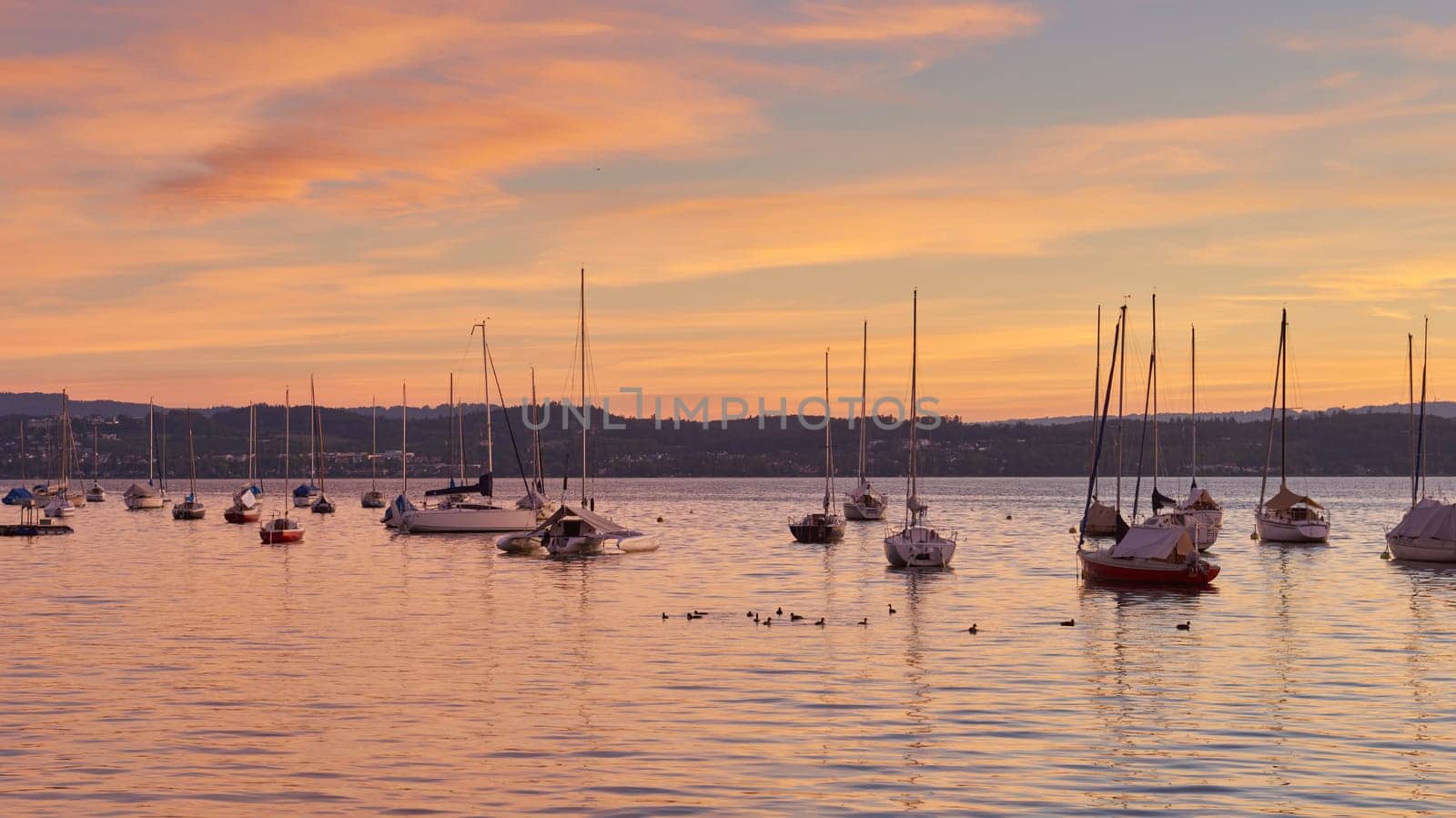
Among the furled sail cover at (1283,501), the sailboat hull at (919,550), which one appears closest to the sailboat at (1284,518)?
the furled sail cover at (1283,501)

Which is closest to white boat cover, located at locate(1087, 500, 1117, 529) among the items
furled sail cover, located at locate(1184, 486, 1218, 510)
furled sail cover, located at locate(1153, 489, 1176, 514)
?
furled sail cover, located at locate(1153, 489, 1176, 514)

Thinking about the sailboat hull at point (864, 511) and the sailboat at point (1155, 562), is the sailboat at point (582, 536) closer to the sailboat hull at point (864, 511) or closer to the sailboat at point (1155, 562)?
the sailboat at point (1155, 562)

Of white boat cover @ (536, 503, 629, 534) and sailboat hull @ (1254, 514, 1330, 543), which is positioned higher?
white boat cover @ (536, 503, 629, 534)

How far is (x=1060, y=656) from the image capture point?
46.3 metres

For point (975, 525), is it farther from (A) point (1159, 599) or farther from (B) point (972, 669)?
(B) point (972, 669)

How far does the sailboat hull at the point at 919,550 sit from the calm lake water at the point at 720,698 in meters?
9.07

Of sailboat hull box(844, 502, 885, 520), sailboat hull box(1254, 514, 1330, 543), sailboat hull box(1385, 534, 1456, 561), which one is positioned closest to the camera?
sailboat hull box(1385, 534, 1456, 561)

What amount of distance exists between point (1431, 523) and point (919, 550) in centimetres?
2977

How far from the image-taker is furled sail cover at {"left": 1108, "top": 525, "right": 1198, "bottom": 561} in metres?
70.8

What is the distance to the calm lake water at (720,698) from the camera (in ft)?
88.5

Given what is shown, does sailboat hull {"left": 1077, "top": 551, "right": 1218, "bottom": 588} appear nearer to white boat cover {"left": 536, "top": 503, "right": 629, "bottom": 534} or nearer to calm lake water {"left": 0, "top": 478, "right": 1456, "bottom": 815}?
calm lake water {"left": 0, "top": 478, "right": 1456, "bottom": 815}

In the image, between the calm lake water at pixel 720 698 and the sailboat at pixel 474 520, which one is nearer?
the calm lake water at pixel 720 698

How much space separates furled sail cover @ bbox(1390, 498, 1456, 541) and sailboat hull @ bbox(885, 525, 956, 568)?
26556 millimetres

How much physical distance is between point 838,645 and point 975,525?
112826 mm
